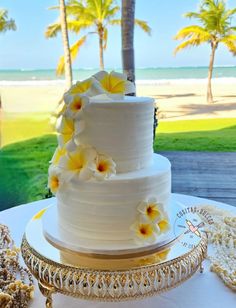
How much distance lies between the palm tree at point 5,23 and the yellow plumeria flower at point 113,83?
2.36 m

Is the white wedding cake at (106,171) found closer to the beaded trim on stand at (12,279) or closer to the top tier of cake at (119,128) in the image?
the top tier of cake at (119,128)

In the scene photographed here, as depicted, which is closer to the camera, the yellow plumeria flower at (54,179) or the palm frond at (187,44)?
the yellow plumeria flower at (54,179)

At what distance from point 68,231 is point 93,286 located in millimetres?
156

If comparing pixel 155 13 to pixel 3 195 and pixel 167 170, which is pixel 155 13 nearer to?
pixel 3 195

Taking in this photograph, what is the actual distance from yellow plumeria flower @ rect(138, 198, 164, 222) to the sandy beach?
2742 millimetres

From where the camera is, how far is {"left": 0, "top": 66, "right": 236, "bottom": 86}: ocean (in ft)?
11.5

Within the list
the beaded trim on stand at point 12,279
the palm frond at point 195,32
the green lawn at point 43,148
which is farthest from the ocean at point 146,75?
the beaded trim on stand at point 12,279

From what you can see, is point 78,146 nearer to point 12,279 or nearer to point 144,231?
point 144,231

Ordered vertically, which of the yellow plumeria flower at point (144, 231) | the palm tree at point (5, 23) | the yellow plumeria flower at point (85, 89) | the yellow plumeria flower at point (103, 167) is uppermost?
the palm tree at point (5, 23)

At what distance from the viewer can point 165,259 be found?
2.55 feet

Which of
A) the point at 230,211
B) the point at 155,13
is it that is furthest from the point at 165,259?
the point at 155,13

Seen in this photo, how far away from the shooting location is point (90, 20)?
352 centimetres

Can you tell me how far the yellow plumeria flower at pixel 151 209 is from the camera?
783 millimetres

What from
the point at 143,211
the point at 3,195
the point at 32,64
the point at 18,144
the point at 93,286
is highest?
the point at 32,64
